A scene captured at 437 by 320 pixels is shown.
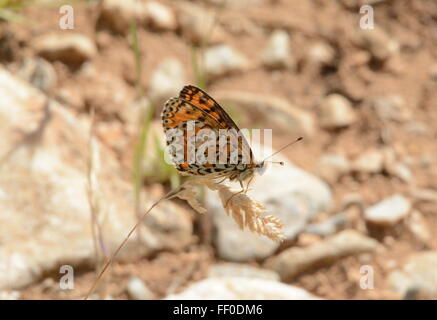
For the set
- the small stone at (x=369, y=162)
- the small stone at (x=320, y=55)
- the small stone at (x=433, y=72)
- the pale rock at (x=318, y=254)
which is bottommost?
the pale rock at (x=318, y=254)

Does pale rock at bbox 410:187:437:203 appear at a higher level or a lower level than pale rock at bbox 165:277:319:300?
higher

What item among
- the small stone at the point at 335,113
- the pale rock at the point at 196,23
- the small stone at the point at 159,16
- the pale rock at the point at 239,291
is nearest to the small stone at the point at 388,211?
the small stone at the point at 335,113

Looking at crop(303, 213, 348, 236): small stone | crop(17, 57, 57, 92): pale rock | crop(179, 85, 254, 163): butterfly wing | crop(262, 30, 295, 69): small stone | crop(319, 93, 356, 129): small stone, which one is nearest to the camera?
crop(179, 85, 254, 163): butterfly wing

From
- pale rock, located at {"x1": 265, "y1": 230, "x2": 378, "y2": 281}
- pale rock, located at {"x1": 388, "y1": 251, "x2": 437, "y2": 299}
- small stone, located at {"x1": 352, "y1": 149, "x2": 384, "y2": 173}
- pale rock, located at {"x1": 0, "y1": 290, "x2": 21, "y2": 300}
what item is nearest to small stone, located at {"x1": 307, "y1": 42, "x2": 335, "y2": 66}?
small stone, located at {"x1": 352, "y1": 149, "x2": 384, "y2": 173}

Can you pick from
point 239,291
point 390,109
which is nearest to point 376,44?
point 390,109

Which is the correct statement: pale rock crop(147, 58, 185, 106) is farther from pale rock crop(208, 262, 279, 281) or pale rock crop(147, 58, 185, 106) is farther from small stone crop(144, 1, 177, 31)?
pale rock crop(208, 262, 279, 281)

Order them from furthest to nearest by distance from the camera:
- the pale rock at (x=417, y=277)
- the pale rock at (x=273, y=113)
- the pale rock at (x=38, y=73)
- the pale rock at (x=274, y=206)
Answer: the pale rock at (x=273, y=113)
the pale rock at (x=38, y=73)
the pale rock at (x=274, y=206)
the pale rock at (x=417, y=277)

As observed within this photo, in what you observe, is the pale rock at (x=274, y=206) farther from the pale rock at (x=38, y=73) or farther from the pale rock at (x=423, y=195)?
the pale rock at (x=38, y=73)
